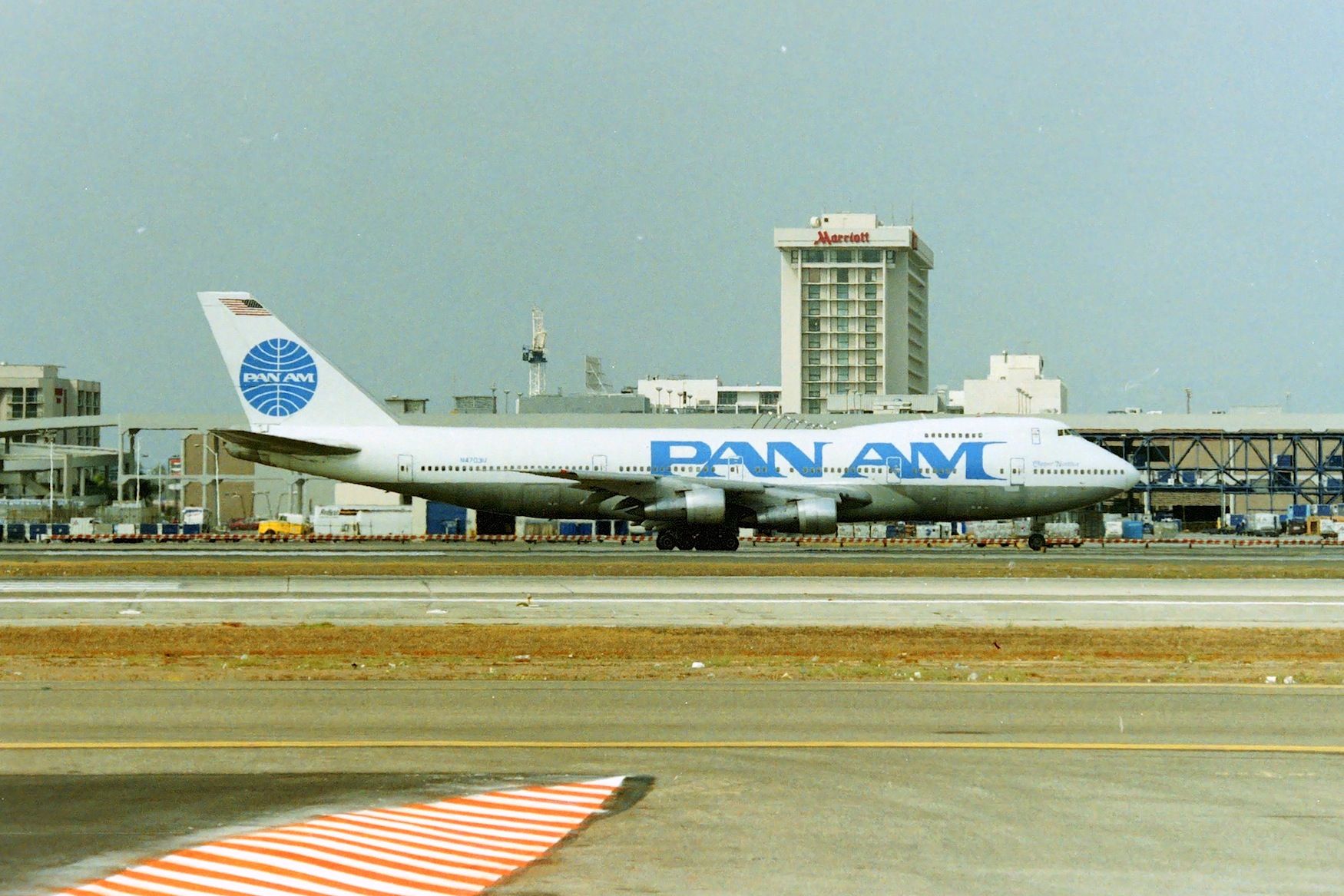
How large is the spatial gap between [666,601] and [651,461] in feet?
72.7

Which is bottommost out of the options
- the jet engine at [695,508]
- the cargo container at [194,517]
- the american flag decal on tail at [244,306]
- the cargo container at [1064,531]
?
the cargo container at [1064,531]

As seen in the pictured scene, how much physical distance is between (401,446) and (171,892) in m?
43.0

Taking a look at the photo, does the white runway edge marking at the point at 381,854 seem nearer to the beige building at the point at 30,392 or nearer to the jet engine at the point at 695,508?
the jet engine at the point at 695,508

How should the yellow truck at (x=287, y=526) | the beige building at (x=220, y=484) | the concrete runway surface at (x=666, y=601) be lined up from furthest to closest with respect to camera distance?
the beige building at (x=220, y=484)
the yellow truck at (x=287, y=526)
the concrete runway surface at (x=666, y=601)

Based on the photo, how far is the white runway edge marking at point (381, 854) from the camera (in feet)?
27.1

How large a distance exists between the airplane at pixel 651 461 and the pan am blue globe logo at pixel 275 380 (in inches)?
1.6

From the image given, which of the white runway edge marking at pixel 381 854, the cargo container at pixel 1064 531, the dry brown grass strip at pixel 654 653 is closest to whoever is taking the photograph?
the white runway edge marking at pixel 381 854

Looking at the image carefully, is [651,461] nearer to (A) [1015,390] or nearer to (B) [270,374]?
(B) [270,374]

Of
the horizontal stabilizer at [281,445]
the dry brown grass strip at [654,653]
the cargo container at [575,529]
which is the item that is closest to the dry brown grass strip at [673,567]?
the horizontal stabilizer at [281,445]

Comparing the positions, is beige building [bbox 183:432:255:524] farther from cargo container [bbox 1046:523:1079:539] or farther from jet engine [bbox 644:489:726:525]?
jet engine [bbox 644:489:726:525]

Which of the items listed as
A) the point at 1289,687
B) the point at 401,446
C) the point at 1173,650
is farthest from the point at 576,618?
the point at 401,446

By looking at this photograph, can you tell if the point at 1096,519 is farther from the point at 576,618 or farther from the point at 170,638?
the point at 170,638

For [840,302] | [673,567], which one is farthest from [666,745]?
[840,302]

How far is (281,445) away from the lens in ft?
162
